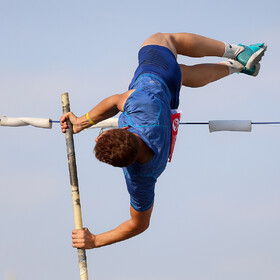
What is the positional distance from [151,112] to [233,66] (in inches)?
66.4

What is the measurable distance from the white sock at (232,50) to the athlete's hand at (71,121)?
1434mm

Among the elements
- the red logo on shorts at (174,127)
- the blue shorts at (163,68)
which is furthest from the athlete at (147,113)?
the red logo on shorts at (174,127)

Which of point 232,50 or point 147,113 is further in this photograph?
point 232,50

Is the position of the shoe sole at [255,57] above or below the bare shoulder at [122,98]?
above

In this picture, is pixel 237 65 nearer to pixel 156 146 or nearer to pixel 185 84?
pixel 185 84

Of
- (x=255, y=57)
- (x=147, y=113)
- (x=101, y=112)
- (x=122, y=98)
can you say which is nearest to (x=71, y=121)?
(x=101, y=112)

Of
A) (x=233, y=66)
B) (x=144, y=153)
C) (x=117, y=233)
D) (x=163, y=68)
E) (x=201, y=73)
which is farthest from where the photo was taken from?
(x=233, y=66)

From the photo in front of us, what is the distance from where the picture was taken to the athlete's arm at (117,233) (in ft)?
19.3

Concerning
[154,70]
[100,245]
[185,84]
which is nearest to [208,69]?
[185,84]

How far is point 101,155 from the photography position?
500 centimetres

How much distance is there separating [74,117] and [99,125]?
0.81m

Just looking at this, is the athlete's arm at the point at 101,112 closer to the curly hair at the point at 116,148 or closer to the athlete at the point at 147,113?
the athlete at the point at 147,113

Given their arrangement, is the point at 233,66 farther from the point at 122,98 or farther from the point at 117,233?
the point at 117,233

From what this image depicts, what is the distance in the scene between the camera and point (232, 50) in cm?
669
